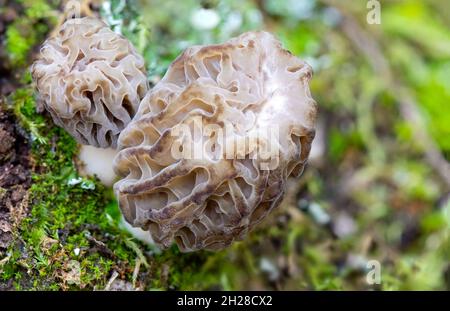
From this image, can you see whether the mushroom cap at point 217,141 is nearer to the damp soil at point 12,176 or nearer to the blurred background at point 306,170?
the blurred background at point 306,170

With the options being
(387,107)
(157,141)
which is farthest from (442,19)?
(157,141)

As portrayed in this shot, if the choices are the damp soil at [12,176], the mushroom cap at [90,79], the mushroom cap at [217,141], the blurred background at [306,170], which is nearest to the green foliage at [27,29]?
the blurred background at [306,170]

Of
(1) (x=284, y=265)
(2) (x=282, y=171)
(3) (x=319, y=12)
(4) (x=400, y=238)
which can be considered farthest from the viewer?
(3) (x=319, y=12)

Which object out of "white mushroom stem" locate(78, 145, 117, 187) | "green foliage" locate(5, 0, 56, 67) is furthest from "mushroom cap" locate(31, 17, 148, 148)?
"green foliage" locate(5, 0, 56, 67)

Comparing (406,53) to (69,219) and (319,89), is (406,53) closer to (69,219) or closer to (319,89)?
(319,89)

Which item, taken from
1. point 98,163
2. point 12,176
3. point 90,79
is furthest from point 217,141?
point 12,176

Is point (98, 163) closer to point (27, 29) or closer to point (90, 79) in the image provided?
point (90, 79)

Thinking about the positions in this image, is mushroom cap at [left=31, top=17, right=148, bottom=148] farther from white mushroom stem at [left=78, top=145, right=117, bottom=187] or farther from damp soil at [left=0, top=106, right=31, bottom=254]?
damp soil at [left=0, top=106, right=31, bottom=254]
